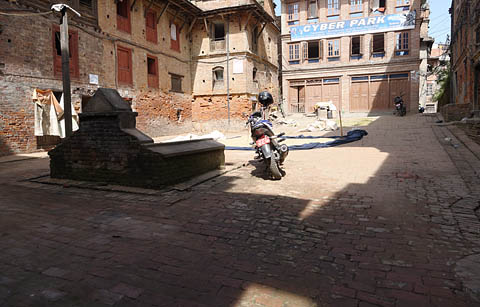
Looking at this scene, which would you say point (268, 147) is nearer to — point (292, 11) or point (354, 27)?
point (354, 27)

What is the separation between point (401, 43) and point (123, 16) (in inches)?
765

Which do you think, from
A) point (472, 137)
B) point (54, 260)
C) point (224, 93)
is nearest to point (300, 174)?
point (54, 260)

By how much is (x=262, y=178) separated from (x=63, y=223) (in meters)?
3.52

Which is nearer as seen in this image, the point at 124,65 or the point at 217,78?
the point at 124,65

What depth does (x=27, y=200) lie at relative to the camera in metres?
4.88

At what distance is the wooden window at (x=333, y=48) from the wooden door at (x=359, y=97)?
270cm

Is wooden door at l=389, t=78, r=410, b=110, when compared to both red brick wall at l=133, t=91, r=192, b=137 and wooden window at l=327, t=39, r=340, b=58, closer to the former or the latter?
wooden window at l=327, t=39, r=340, b=58

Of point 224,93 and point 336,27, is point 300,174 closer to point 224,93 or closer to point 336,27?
point 224,93

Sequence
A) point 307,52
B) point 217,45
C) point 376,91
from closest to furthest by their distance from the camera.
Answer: point 217,45 < point 376,91 < point 307,52

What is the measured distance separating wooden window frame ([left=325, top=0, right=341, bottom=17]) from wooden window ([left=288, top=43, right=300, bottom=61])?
3344mm

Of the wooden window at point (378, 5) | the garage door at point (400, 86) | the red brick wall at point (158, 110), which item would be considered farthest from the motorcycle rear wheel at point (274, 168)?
the wooden window at point (378, 5)

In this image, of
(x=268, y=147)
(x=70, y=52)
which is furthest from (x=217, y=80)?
(x=268, y=147)

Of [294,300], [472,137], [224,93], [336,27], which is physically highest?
[336,27]

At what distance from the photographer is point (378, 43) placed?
25422 millimetres
